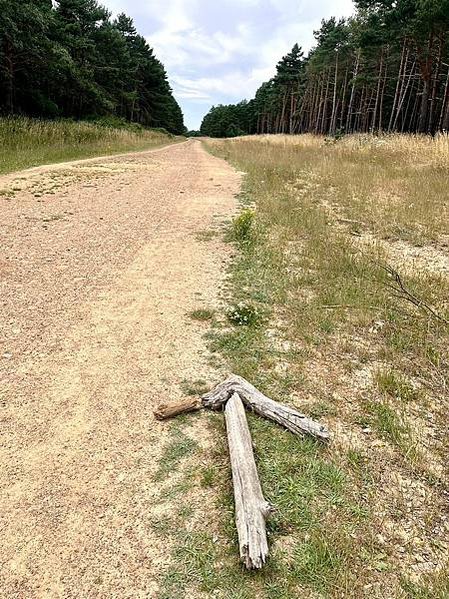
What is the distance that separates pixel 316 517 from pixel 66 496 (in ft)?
4.03

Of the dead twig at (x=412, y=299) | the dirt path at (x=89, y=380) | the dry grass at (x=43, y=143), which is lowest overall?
the dirt path at (x=89, y=380)

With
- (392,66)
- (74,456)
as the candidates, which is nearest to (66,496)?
(74,456)

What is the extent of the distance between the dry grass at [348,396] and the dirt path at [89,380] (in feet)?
1.50

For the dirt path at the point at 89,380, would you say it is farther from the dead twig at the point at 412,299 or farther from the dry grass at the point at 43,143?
the dry grass at the point at 43,143

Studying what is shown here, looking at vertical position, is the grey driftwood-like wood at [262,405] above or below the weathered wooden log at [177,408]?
above

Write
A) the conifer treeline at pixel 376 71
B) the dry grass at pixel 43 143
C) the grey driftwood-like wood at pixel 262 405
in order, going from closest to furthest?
the grey driftwood-like wood at pixel 262 405, the dry grass at pixel 43 143, the conifer treeline at pixel 376 71

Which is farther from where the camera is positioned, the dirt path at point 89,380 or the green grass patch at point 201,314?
the green grass patch at point 201,314

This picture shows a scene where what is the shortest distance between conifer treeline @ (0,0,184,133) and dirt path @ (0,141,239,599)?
16374 mm

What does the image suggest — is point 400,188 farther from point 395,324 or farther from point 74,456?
point 74,456

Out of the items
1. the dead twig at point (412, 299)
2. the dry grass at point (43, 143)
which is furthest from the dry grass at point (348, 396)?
the dry grass at point (43, 143)

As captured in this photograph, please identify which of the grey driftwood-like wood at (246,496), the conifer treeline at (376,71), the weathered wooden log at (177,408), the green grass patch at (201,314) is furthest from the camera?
the conifer treeline at (376,71)

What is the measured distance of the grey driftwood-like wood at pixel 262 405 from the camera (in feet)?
8.21

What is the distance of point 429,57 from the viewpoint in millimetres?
23125

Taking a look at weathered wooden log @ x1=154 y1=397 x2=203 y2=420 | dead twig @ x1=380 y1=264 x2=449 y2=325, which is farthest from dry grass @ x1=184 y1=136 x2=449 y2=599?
weathered wooden log @ x1=154 y1=397 x2=203 y2=420
